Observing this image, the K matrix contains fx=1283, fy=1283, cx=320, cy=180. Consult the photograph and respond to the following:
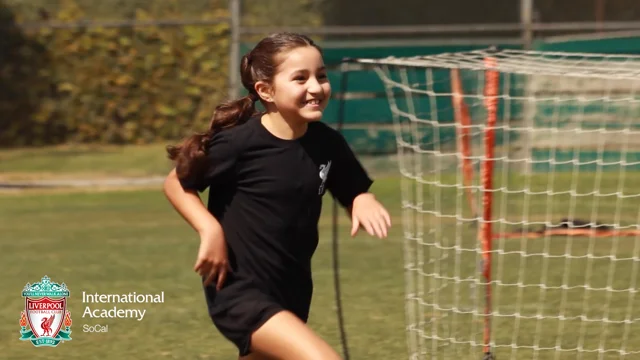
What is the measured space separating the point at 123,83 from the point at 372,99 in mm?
4368

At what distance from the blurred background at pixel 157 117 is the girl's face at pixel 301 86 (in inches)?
111

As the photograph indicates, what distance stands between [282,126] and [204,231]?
0.51m

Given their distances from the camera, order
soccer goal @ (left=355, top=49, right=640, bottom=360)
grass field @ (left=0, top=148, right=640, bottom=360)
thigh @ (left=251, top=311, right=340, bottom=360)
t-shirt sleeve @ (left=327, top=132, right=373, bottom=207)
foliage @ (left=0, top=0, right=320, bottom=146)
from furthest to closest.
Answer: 1. foliage @ (left=0, top=0, right=320, bottom=146)
2. grass field @ (left=0, top=148, right=640, bottom=360)
3. soccer goal @ (left=355, top=49, right=640, bottom=360)
4. t-shirt sleeve @ (left=327, top=132, right=373, bottom=207)
5. thigh @ (left=251, top=311, right=340, bottom=360)

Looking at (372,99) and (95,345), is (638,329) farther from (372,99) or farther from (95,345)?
(372,99)

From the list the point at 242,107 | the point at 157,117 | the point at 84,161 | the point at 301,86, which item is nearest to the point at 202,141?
the point at 242,107

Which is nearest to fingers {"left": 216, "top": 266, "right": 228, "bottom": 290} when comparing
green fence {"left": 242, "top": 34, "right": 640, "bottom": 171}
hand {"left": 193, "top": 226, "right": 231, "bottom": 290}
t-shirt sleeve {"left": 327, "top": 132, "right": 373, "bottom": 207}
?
hand {"left": 193, "top": 226, "right": 231, "bottom": 290}

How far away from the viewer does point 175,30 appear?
17547mm

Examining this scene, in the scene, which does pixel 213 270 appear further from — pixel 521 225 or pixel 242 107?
pixel 521 225

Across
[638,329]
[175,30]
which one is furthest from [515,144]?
[638,329]

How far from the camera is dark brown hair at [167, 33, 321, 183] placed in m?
4.39

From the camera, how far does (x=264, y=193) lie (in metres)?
4.50

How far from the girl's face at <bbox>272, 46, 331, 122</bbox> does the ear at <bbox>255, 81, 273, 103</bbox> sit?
0.04m

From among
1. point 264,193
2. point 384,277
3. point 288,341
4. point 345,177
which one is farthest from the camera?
point 384,277

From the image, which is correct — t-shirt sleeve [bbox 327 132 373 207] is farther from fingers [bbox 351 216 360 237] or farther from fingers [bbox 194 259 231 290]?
fingers [bbox 194 259 231 290]
